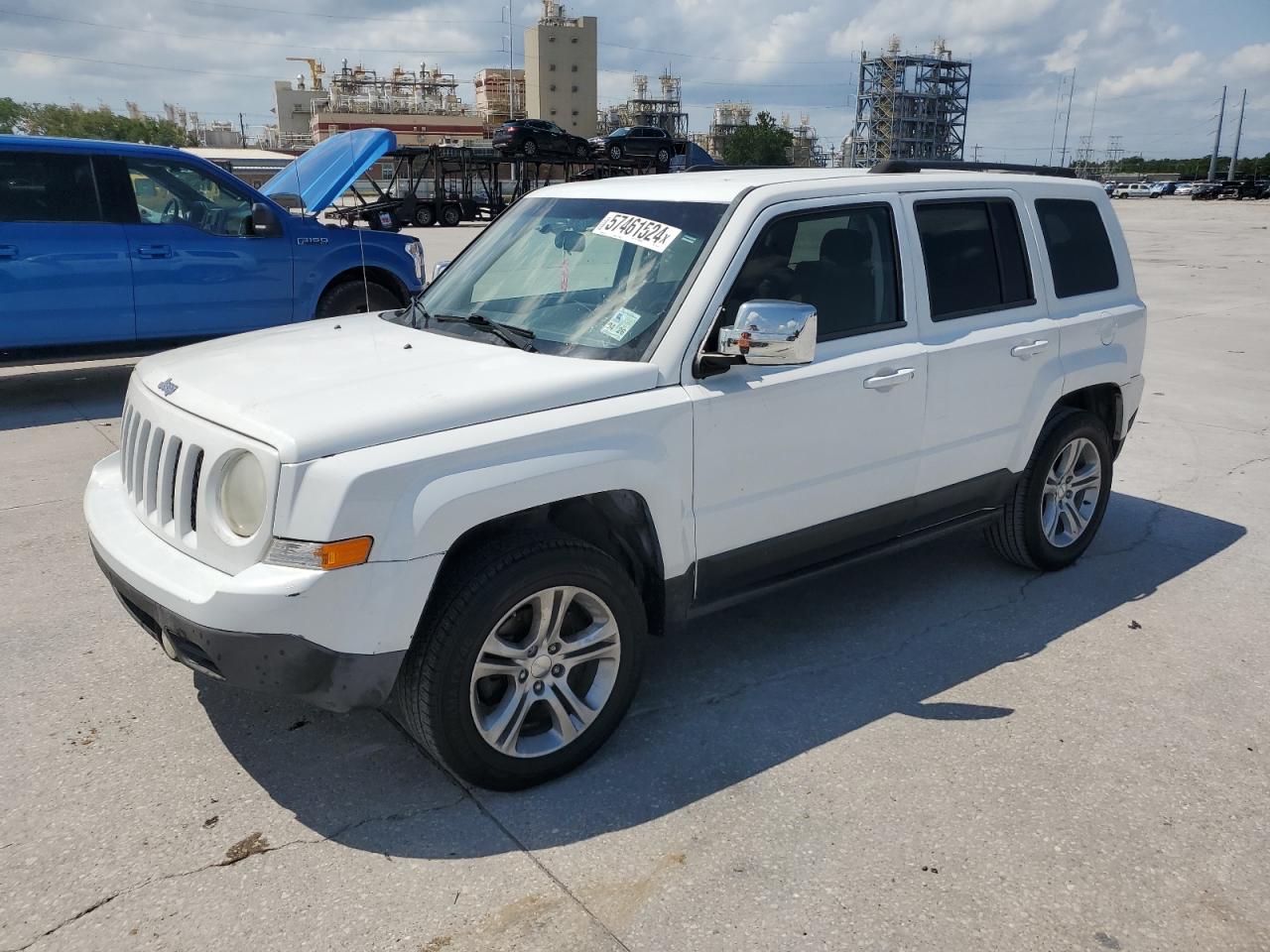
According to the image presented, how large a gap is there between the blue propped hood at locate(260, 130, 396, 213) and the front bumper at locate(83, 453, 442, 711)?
22.7ft

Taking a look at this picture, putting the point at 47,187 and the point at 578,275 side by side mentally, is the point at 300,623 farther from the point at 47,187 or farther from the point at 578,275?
the point at 47,187

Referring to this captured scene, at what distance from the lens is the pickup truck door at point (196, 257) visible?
8.05 meters

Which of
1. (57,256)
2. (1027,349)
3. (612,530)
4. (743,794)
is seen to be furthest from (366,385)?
(57,256)

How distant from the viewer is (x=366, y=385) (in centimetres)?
308

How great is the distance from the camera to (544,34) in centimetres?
12638

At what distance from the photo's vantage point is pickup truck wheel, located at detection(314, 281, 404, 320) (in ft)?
29.7

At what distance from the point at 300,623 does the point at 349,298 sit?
698cm

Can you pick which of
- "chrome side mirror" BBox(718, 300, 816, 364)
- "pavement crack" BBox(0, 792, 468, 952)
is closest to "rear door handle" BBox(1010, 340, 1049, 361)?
"chrome side mirror" BBox(718, 300, 816, 364)

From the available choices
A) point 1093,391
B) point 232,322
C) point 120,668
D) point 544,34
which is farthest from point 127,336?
point 544,34

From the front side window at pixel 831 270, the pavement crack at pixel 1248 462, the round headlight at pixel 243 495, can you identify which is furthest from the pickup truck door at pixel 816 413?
the pavement crack at pixel 1248 462

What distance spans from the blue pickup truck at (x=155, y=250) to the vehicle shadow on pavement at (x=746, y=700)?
16.8ft

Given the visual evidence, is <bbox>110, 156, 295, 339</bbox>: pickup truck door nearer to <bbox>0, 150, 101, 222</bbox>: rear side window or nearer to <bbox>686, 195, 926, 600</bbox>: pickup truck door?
<bbox>0, 150, 101, 222</bbox>: rear side window

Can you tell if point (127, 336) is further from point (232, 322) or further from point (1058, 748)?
point (1058, 748)

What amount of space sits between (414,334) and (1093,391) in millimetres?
3295
